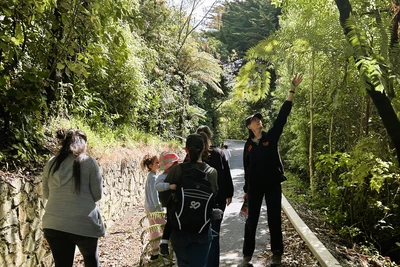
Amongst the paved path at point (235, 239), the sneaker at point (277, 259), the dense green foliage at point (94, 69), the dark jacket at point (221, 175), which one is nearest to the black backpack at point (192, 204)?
the dark jacket at point (221, 175)

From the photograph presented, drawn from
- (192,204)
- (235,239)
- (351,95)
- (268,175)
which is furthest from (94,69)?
(192,204)

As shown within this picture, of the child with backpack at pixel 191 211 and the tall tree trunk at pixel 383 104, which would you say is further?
the tall tree trunk at pixel 383 104

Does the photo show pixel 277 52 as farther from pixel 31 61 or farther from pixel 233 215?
pixel 233 215

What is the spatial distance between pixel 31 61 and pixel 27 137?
171cm

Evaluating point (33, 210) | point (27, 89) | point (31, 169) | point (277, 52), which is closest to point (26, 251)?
point (33, 210)

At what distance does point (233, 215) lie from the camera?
8.45m

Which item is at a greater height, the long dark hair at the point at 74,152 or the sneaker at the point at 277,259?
the long dark hair at the point at 74,152

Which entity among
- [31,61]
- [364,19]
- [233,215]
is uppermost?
[364,19]

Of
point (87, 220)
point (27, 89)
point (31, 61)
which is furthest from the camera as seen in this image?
point (31, 61)

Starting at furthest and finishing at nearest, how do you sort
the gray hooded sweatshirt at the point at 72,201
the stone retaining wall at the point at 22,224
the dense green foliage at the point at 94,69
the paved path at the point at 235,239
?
the paved path at the point at 235,239 < the dense green foliage at the point at 94,69 < the stone retaining wall at the point at 22,224 < the gray hooded sweatshirt at the point at 72,201

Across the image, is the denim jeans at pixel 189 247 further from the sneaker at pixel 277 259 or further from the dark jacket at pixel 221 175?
the sneaker at pixel 277 259

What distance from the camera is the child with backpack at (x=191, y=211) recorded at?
309cm

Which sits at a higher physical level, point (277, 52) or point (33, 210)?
point (277, 52)

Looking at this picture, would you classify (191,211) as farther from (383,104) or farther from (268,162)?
(383,104)
